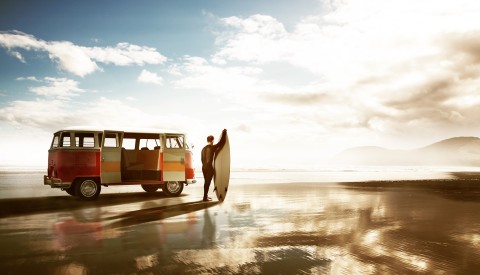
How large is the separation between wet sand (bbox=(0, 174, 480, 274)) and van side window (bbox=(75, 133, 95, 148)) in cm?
244

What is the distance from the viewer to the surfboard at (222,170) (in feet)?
47.0

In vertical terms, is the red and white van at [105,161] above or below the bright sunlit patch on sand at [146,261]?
above

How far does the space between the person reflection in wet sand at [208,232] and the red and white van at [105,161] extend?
18.3ft

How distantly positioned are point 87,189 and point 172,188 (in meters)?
3.18

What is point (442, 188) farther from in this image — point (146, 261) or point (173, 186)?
point (146, 261)

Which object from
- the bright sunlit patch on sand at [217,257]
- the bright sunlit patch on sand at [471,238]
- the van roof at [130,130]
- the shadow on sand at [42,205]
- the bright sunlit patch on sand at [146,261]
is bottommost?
the bright sunlit patch on sand at [471,238]

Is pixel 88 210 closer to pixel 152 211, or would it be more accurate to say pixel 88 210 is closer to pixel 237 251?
pixel 152 211

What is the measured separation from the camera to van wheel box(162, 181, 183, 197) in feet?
54.0

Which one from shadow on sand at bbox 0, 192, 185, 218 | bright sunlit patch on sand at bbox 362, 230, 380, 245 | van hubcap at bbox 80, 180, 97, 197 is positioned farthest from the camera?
van hubcap at bbox 80, 180, 97, 197

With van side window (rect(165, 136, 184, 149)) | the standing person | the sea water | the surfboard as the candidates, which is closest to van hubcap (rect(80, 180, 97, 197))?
the sea water

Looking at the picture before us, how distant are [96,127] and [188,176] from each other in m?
3.88

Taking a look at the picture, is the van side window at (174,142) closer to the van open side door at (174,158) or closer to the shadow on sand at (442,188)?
the van open side door at (174,158)

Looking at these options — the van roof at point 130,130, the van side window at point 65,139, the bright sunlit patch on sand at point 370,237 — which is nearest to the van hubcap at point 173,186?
the van roof at point 130,130

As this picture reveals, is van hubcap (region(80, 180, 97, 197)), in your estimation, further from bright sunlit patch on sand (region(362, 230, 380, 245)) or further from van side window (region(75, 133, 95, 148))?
bright sunlit patch on sand (region(362, 230, 380, 245))
